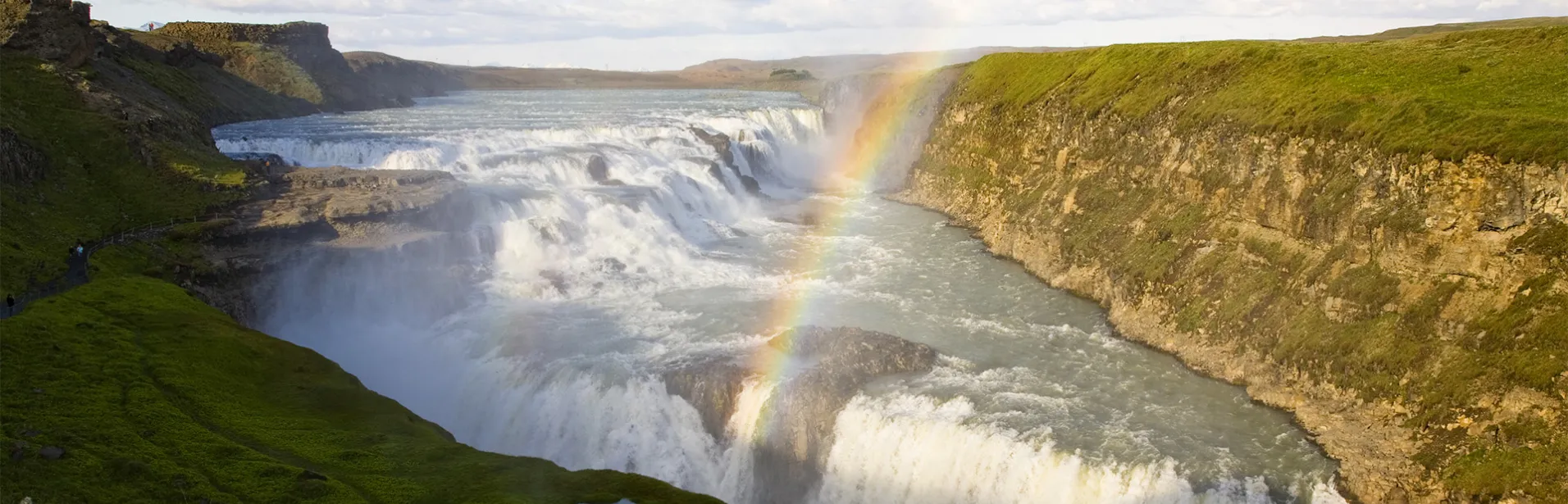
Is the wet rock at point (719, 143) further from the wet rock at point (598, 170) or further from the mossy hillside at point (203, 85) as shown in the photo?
the mossy hillside at point (203, 85)

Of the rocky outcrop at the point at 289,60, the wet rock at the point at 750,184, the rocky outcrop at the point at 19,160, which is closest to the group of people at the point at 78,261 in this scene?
the rocky outcrop at the point at 19,160

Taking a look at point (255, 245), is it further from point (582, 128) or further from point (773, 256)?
point (582, 128)

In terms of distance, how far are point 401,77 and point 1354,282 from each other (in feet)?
467

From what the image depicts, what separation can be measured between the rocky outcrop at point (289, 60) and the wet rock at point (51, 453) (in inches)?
3545

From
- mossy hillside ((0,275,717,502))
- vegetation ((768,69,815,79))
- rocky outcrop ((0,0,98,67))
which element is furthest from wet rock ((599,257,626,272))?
vegetation ((768,69,815,79))

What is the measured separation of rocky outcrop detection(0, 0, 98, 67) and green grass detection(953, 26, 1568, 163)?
159 ft

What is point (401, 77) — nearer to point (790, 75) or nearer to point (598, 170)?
point (790, 75)

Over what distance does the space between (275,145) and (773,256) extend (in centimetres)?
2987

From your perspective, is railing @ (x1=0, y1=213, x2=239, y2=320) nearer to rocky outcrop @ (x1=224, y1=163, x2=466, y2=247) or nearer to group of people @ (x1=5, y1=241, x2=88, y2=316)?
group of people @ (x1=5, y1=241, x2=88, y2=316)

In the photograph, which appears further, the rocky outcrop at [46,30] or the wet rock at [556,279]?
the rocky outcrop at [46,30]

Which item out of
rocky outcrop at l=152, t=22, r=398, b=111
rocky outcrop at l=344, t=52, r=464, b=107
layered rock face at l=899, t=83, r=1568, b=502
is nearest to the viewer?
layered rock face at l=899, t=83, r=1568, b=502

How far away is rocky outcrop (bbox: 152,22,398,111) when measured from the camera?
95.7 m

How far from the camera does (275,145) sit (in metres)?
51.4

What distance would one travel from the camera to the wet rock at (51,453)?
14.5m
